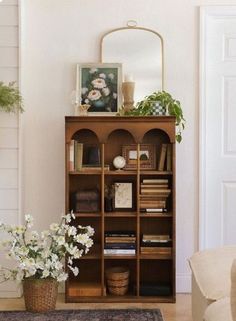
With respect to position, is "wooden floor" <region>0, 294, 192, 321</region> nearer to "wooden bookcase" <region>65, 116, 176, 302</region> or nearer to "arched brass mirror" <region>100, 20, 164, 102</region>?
"wooden bookcase" <region>65, 116, 176, 302</region>

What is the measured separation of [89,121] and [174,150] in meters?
0.69

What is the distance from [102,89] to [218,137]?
3.44ft

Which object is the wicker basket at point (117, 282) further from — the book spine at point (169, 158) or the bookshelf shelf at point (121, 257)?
the book spine at point (169, 158)

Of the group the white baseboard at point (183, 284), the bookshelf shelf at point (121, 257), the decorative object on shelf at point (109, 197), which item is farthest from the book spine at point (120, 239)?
the white baseboard at point (183, 284)

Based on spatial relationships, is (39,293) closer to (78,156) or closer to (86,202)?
(86,202)

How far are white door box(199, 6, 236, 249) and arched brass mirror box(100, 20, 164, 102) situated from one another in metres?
0.41

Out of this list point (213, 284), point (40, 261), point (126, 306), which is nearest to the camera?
point (213, 284)

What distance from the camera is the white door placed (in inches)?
164

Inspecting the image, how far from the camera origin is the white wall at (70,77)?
13.6 ft

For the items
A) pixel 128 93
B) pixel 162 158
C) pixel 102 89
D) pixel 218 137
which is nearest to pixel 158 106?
pixel 128 93

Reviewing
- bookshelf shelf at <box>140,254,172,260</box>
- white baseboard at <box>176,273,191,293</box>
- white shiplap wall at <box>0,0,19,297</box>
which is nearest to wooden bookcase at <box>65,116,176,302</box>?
bookshelf shelf at <box>140,254,172,260</box>

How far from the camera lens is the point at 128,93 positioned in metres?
3.99

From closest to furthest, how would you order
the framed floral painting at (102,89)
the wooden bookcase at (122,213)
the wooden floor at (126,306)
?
the wooden floor at (126,306), the wooden bookcase at (122,213), the framed floral painting at (102,89)

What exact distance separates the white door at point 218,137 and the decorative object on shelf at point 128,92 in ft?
2.01
